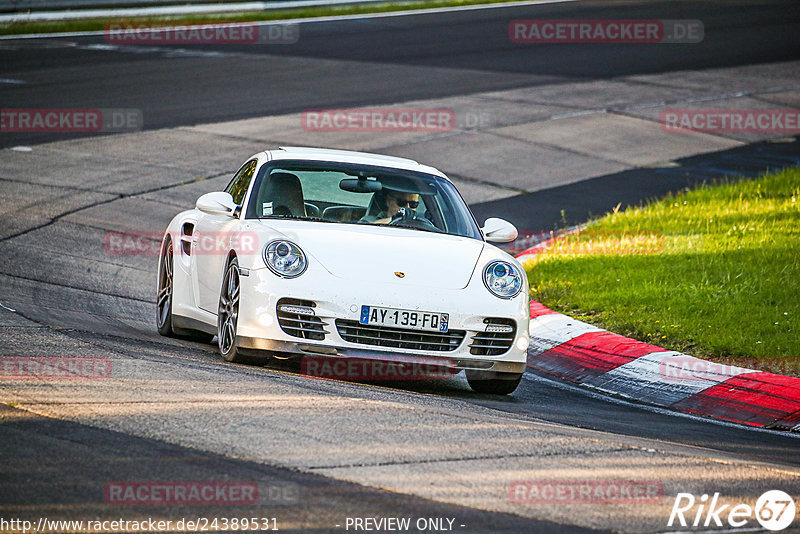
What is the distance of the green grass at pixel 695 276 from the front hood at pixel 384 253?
212cm

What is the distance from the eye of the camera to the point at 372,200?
27.5 ft

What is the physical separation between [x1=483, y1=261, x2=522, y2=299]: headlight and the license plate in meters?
0.53

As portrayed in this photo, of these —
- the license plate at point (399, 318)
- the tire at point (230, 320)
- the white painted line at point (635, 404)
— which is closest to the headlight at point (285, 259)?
the tire at point (230, 320)

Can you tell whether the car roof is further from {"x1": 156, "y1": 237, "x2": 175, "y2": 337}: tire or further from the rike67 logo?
the rike67 logo

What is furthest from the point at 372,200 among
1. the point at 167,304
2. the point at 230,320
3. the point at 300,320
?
the point at 167,304

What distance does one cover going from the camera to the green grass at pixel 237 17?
2617cm

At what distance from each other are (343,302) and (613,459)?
2.10 m

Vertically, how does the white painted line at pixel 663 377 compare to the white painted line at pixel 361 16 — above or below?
below

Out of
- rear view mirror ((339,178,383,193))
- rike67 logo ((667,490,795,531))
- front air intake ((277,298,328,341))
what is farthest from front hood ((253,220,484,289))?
rike67 logo ((667,490,795,531))

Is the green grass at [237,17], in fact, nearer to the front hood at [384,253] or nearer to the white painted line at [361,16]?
the white painted line at [361,16]

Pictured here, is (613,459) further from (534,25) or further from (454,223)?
(534,25)

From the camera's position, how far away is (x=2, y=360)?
20.8 feet

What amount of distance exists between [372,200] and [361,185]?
0.14m

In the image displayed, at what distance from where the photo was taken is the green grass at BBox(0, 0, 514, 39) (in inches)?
1030
